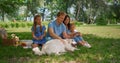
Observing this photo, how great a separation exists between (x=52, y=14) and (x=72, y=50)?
76.8 meters

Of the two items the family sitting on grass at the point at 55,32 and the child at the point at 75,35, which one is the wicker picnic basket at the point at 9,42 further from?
the child at the point at 75,35

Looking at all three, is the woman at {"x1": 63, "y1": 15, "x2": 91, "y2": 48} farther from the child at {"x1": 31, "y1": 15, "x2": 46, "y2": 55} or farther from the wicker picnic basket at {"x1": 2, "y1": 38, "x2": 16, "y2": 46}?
the wicker picnic basket at {"x1": 2, "y1": 38, "x2": 16, "y2": 46}

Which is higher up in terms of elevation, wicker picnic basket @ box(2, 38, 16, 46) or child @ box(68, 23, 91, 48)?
A: child @ box(68, 23, 91, 48)

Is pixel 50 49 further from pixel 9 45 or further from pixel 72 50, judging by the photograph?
pixel 9 45

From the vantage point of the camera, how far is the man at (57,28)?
8.40 meters

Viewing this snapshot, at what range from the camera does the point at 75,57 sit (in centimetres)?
746

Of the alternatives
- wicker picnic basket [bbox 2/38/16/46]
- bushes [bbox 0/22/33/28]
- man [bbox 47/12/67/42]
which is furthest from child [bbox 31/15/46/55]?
bushes [bbox 0/22/33/28]

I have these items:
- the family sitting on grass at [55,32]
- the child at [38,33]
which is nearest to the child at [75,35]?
the family sitting on grass at [55,32]

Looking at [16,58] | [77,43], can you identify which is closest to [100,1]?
[77,43]

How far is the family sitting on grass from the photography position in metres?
8.52

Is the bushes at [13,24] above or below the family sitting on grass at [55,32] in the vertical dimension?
below

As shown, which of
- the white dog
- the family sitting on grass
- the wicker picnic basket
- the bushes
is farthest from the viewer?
the bushes

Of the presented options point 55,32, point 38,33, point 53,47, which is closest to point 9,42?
point 38,33

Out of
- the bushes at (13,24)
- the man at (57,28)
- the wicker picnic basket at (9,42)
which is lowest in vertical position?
the bushes at (13,24)
